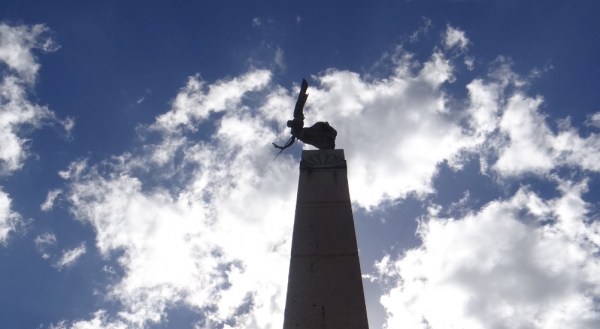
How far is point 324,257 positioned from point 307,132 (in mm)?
3390

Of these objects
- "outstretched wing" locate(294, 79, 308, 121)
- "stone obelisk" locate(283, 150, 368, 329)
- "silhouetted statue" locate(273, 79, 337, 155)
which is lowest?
"stone obelisk" locate(283, 150, 368, 329)

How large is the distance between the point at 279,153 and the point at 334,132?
130cm

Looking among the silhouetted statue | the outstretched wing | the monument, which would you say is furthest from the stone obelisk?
the outstretched wing

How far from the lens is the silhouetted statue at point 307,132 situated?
30.7 ft

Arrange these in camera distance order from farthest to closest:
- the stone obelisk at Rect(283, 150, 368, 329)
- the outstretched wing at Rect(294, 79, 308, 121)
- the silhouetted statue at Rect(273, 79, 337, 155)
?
1. the outstretched wing at Rect(294, 79, 308, 121)
2. the silhouetted statue at Rect(273, 79, 337, 155)
3. the stone obelisk at Rect(283, 150, 368, 329)

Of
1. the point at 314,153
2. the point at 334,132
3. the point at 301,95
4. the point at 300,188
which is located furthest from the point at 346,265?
the point at 301,95

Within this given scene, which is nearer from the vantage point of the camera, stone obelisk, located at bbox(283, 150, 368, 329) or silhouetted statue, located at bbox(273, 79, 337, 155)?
stone obelisk, located at bbox(283, 150, 368, 329)

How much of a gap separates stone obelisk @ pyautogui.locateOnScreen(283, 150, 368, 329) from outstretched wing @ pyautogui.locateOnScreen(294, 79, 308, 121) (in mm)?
1505

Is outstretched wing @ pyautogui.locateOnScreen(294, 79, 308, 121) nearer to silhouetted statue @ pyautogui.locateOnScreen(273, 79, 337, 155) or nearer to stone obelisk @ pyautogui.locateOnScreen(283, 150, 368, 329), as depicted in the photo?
silhouetted statue @ pyautogui.locateOnScreen(273, 79, 337, 155)

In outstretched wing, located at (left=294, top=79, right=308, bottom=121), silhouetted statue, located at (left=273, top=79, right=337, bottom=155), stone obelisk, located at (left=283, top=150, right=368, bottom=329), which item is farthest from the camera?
outstretched wing, located at (left=294, top=79, right=308, bottom=121)

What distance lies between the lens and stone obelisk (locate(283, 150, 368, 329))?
6.23 m

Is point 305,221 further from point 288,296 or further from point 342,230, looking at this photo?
point 288,296

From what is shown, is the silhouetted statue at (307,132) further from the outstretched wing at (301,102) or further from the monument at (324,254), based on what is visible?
the monument at (324,254)

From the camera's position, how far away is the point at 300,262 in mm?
6938
